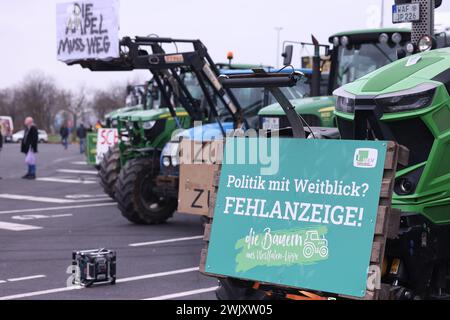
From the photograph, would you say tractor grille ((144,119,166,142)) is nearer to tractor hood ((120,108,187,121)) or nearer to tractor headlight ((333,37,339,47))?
tractor hood ((120,108,187,121))

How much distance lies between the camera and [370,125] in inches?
223

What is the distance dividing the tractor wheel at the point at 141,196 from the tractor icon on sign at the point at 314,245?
790cm

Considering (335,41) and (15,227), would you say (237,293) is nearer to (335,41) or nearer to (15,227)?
(335,41)

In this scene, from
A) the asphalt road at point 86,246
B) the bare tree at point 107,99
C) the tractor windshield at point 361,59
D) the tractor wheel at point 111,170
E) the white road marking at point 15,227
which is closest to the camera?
the asphalt road at point 86,246

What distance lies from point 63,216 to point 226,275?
30.8 ft

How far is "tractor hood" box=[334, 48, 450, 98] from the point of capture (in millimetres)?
5559

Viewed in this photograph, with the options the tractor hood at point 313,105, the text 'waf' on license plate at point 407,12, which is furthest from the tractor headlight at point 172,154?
the text 'waf' on license plate at point 407,12

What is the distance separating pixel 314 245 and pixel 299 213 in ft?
0.79

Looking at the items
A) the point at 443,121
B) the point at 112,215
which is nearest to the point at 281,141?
the point at 443,121

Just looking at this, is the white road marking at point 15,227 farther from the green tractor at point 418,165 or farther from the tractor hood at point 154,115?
the green tractor at point 418,165

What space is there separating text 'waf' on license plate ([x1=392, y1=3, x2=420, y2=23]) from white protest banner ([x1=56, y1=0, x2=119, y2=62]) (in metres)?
5.15

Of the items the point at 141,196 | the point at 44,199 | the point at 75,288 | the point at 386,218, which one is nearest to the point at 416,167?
the point at 386,218

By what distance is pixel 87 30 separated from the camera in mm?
12375

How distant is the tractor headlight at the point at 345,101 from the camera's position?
228 inches
